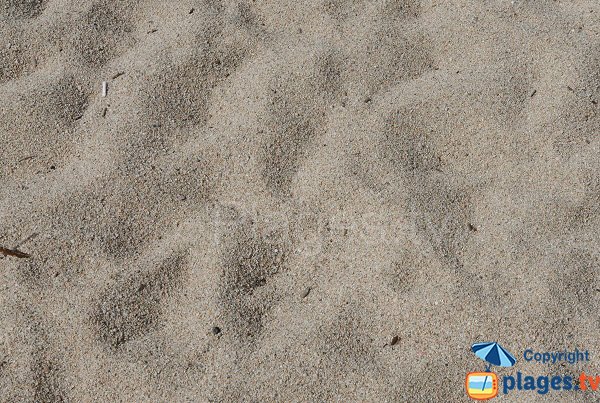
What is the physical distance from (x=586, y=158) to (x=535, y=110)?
17 cm

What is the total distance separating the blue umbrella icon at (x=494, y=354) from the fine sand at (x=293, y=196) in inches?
0.7

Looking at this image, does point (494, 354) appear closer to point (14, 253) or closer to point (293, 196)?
point (293, 196)

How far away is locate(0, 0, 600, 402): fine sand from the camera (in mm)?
1422

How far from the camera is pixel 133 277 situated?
4.93 ft

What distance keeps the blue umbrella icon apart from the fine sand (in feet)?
0.06

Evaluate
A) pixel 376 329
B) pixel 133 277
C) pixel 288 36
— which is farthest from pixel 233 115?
pixel 376 329

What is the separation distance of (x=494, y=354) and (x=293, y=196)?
0.53 metres

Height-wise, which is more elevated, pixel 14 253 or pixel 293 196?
pixel 14 253

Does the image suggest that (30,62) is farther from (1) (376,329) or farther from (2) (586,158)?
(2) (586,158)

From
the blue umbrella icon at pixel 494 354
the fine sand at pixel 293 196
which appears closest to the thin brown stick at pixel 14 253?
the fine sand at pixel 293 196

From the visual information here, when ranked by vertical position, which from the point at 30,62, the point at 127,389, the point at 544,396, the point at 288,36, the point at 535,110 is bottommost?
the point at 544,396

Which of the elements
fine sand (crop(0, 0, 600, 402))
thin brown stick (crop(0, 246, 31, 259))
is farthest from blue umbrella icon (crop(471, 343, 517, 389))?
thin brown stick (crop(0, 246, 31, 259))

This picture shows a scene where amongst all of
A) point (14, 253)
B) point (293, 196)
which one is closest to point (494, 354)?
point (293, 196)

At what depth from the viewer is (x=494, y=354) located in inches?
56.0
